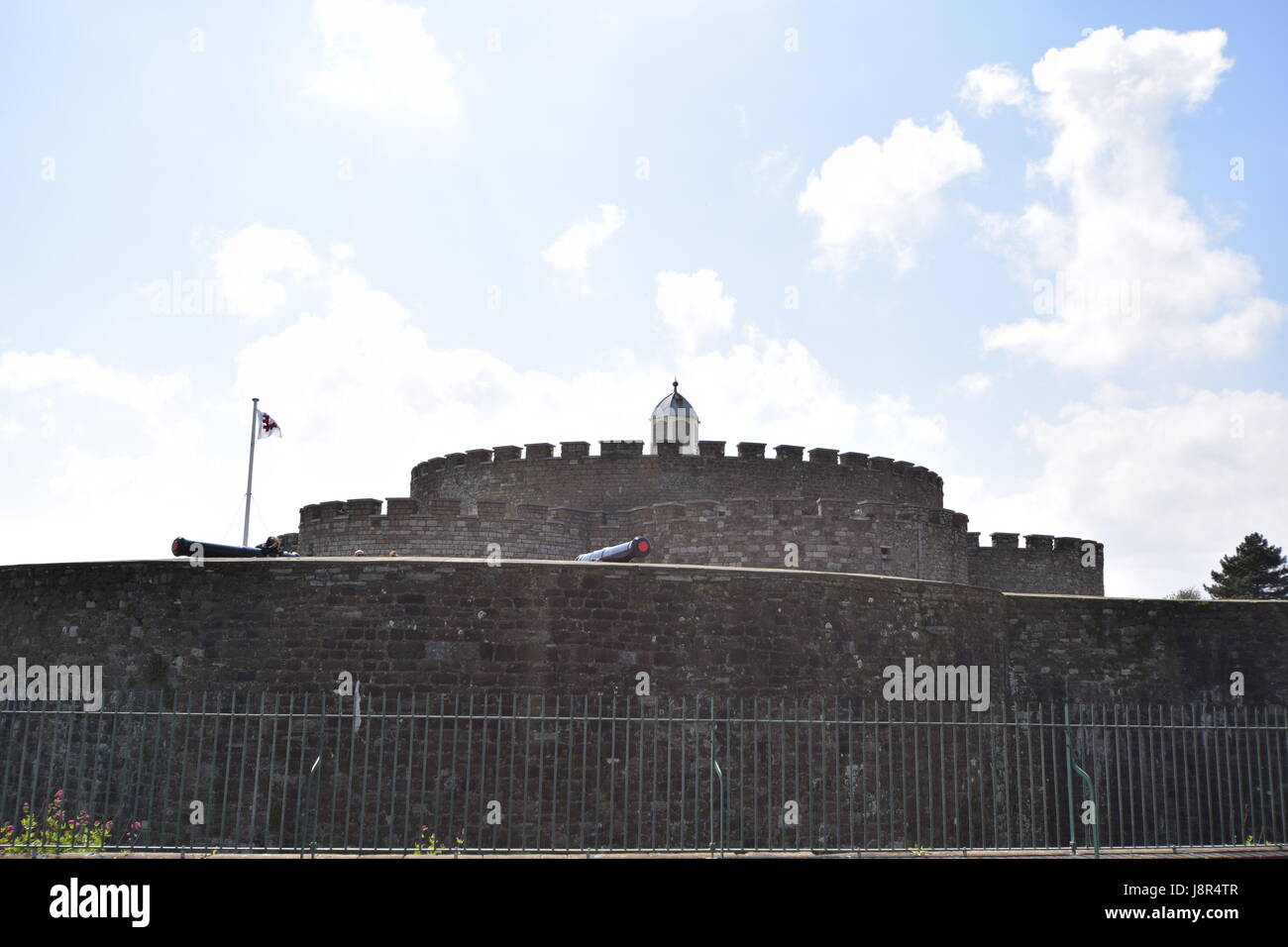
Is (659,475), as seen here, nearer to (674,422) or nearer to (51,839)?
(674,422)

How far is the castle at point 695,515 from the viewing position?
23016mm

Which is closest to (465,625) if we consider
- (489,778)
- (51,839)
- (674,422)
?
(489,778)

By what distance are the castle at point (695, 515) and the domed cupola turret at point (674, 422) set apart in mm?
42

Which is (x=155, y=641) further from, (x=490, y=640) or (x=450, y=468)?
(x=450, y=468)

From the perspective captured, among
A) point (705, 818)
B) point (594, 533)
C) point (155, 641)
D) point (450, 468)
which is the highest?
point (450, 468)

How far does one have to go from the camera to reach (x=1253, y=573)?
4978 centimetres

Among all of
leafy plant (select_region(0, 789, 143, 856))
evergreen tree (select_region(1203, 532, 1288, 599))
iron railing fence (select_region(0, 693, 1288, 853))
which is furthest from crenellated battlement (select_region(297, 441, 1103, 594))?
evergreen tree (select_region(1203, 532, 1288, 599))

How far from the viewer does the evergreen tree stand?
162ft

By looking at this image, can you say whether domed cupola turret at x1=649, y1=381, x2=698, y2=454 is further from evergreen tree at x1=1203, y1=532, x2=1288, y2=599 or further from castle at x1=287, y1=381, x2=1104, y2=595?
A: evergreen tree at x1=1203, y1=532, x2=1288, y2=599

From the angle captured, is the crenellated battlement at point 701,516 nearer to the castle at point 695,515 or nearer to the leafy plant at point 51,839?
the castle at point 695,515

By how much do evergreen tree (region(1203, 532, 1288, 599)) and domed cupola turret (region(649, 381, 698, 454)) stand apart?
31394 mm

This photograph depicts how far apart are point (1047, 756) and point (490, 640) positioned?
32.5 feet

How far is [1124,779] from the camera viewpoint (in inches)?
731
